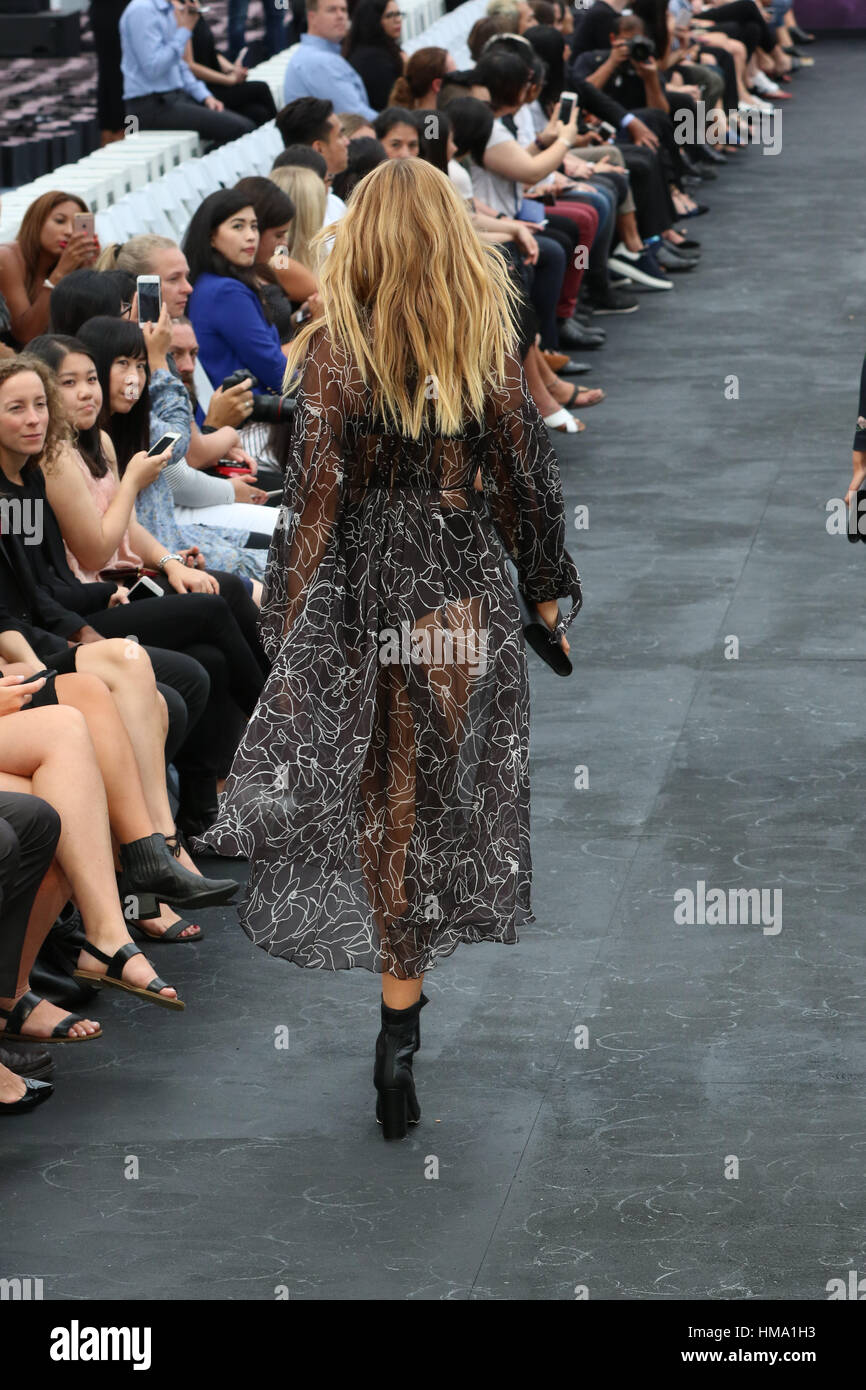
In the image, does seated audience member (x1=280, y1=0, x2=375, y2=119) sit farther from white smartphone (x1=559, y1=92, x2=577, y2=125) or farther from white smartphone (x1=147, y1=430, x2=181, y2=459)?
white smartphone (x1=147, y1=430, x2=181, y2=459)

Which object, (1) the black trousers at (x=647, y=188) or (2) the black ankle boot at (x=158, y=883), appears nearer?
(2) the black ankle boot at (x=158, y=883)

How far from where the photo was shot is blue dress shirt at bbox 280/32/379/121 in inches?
364

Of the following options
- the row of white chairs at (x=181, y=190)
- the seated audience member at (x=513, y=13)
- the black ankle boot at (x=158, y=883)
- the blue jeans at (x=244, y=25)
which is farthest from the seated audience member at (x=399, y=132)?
the blue jeans at (x=244, y=25)

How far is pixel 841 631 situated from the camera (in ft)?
19.5

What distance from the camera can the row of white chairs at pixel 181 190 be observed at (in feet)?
22.5

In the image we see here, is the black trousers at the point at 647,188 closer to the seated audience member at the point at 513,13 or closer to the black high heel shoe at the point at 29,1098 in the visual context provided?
the seated audience member at the point at 513,13

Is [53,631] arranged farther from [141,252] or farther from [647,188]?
[647,188]

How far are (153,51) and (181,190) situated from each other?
214cm

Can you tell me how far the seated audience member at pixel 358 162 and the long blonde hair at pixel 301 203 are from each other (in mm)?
567

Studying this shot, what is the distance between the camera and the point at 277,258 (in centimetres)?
642

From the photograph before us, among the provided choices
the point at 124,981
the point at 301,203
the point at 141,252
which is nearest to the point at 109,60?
the point at 301,203

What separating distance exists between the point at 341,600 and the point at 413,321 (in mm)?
486
